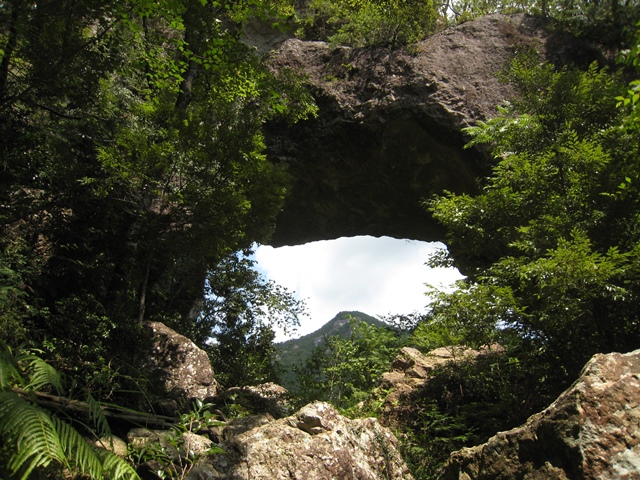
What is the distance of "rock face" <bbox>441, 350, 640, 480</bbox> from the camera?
364 centimetres

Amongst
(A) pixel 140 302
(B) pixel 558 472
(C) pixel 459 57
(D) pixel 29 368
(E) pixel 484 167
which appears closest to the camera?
(D) pixel 29 368

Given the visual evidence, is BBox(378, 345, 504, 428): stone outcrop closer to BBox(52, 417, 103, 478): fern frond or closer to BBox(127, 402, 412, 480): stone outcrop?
BBox(127, 402, 412, 480): stone outcrop

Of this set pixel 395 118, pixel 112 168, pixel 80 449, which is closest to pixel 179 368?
pixel 112 168

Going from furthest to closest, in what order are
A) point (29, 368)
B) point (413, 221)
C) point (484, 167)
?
point (413, 221) → point (484, 167) → point (29, 368)

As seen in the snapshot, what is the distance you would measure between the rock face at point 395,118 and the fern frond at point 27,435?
11.2 m

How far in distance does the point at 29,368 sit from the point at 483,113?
11.4m

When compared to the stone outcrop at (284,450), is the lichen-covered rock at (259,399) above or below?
above

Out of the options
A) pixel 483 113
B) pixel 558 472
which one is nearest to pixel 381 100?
pixel 483 113

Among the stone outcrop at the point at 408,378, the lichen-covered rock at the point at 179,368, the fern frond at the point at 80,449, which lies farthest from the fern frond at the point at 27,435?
the stone outcrop at the point at 408,378

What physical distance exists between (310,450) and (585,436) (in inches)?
91.9

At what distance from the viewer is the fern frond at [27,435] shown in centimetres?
241

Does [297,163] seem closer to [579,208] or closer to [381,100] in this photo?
[381,100]

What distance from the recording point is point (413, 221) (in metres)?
15.0

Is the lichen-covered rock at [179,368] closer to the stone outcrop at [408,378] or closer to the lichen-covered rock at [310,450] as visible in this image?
the lichen-covered rock at [310,450]
